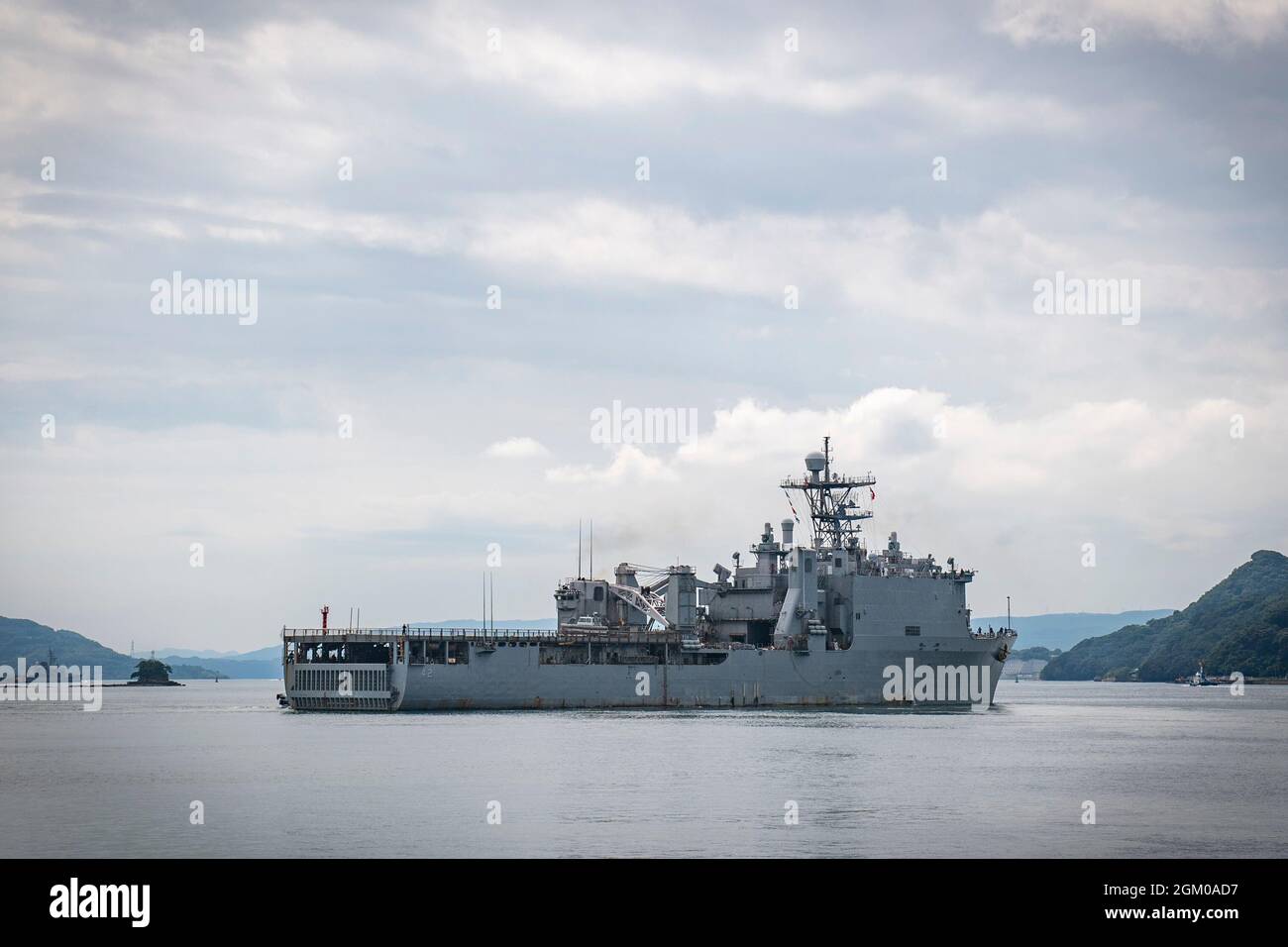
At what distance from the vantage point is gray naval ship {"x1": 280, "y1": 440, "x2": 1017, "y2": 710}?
206ft

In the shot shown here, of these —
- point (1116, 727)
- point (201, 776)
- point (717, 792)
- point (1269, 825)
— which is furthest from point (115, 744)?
point (1116, 727)

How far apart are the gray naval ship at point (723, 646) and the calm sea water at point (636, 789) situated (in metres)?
2.49

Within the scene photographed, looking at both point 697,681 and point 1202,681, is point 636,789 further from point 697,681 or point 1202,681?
point 1202,681

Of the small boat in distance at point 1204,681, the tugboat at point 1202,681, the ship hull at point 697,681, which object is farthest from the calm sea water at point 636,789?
the small boat in distance at point 1204,681

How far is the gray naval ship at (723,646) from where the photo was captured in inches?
2474

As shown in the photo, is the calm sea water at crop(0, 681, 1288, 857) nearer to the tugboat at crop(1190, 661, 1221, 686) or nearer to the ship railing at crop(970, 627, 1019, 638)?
the ship railing at crop(970, 627, 1019, 638)

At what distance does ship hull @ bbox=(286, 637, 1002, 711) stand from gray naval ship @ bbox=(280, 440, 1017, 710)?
7 cm

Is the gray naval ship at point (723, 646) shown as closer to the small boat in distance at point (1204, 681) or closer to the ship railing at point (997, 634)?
the ship railing at point (997, 634)

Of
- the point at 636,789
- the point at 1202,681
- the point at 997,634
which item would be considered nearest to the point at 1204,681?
the point at 1202,681

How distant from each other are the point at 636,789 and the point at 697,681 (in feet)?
108

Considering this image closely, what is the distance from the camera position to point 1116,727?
2677 inches

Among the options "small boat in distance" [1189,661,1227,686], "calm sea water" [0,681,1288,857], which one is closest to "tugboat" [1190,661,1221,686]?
"small boat in distance" [1189,661,1227,686]
